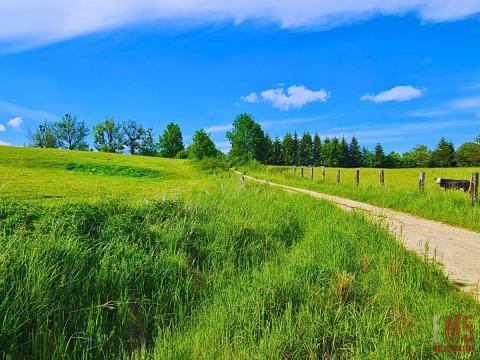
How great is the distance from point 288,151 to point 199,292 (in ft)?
371

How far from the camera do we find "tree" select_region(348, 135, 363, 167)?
118938mm

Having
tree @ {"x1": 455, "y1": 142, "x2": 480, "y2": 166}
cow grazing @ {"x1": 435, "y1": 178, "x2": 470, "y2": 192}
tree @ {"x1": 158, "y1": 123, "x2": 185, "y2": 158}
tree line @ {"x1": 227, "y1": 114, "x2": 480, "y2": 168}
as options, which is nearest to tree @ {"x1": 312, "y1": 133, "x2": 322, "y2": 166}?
tree line @ {"x1": 227, "y1": 114, "x2": 480, "y2": 168}

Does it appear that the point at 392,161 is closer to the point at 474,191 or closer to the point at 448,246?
the point at 474,191

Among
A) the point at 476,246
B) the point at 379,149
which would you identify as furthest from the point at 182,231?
the point at 379,149

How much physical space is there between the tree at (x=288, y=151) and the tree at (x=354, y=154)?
1901cm

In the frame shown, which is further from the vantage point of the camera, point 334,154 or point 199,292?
point 334,154

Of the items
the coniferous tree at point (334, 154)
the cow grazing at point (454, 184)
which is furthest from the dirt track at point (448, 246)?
the coniferous tree at point (334, 154)

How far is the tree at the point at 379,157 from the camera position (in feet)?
385

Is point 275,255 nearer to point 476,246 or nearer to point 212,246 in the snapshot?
point 212,246

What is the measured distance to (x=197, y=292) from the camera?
203 inches

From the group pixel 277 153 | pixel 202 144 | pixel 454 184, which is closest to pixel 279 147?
pixel 277 153

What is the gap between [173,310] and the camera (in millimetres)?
4691

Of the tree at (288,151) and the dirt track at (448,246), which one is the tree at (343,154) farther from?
the dirt track at (448,246)

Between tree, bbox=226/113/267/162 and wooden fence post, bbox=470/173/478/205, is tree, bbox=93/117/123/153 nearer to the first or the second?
tree, bbox=226/113/267/162
